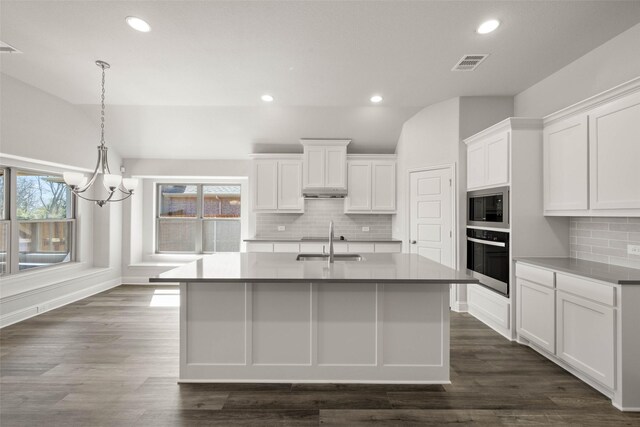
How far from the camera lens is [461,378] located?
2627 millimetres

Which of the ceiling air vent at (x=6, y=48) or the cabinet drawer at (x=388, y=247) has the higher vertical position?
the ceiling air vent at (x=6, y=48)

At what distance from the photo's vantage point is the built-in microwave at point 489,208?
3.42 m

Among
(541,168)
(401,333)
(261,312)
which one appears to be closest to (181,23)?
(261,312)

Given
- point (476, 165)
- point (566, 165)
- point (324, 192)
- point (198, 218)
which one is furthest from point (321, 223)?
point (566, 165)

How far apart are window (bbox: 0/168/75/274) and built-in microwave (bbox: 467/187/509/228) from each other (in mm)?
5948

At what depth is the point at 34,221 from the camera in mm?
4633

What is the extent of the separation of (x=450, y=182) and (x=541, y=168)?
4.09ft

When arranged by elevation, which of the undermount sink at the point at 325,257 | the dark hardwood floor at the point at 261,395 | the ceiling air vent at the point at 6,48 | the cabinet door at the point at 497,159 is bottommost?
the dark hardwood floor at the point at 261,395

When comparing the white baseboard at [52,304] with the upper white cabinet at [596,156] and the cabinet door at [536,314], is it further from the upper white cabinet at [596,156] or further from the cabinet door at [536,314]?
the upper white cabinet at [596,156]

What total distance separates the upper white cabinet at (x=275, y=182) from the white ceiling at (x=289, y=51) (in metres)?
0.85

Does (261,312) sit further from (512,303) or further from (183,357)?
(512,303)

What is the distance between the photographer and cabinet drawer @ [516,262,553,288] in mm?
2846

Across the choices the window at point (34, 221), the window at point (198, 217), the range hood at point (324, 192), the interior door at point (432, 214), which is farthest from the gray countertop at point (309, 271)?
the window at point (198, 217)

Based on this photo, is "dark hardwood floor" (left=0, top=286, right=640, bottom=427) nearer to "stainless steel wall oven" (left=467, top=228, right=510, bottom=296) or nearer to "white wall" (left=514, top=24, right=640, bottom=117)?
"stainless steel wall oven" (left=467, top=228, right=510, bottom=296)
